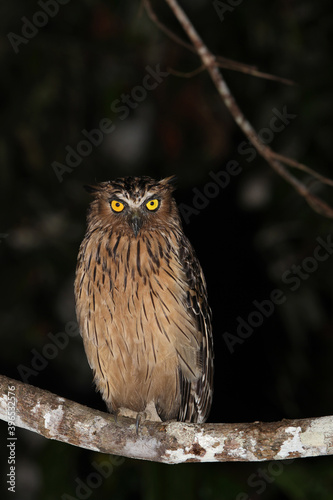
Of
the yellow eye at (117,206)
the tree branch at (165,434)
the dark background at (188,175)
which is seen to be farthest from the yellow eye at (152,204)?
the dark background at (188,175)

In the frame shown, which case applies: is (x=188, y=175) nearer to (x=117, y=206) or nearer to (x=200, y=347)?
(x=117, y=206)

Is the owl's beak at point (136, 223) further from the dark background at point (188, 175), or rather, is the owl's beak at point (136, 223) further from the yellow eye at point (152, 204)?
the dark background at point (188, 175)

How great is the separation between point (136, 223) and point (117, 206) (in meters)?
0.14

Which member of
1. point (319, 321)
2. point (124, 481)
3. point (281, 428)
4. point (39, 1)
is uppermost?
point (39, 1)

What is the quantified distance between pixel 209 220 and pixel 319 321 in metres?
1.03

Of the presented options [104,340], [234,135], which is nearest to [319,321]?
[234,135]

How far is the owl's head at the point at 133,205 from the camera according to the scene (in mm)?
2812

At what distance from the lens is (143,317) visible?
8.83ft

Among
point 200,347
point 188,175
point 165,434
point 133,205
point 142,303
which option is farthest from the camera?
point 188,175

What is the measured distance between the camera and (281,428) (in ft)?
6.75

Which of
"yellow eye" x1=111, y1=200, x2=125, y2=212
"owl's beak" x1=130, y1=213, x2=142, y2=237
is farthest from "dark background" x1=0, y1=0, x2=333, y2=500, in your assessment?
"owl's beak" x1=130, y1=213, x2=142, y2=237

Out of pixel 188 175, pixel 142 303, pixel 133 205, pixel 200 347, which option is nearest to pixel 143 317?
pixel 142 303

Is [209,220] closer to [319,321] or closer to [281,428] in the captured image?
[319,321]

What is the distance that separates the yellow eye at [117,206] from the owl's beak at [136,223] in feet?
0.24
